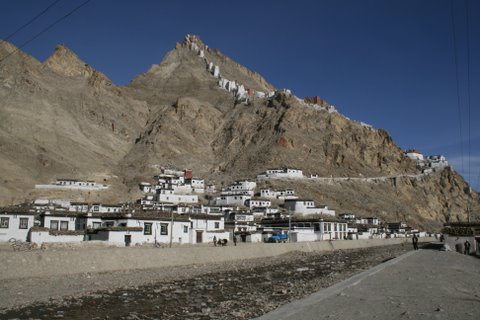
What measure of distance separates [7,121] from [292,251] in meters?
119

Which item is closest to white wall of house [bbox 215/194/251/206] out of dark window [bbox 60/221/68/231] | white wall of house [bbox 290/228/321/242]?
white wall of house [bbox 290/228/321/242]

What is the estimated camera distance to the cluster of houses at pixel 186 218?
5169cm

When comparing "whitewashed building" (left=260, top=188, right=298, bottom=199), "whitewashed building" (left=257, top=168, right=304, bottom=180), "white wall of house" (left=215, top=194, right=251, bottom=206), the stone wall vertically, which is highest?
"whitewashed building" (left=257, top=168, right=304, bottom=180)

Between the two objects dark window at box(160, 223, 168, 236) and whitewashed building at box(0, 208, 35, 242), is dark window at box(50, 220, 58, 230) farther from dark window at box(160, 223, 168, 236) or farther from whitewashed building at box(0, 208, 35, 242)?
dark window at box(160, 223, 168, 236)

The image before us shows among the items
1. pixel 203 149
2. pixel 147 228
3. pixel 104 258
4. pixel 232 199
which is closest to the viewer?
pixel 104 258

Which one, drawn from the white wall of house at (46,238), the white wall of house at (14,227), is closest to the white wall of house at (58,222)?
the white wall of house at (14,227)

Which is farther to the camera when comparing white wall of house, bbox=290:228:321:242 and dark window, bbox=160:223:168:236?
white wall of house, bbox=290:228:321:242

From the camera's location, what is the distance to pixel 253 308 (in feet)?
54.9

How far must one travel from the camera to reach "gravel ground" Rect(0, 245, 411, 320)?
53.4 feet

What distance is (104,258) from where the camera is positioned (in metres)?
30.4

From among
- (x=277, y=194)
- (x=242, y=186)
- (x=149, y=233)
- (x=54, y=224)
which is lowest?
(x=149, y=233)

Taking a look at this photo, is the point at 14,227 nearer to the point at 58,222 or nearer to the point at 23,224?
the point at 23,224

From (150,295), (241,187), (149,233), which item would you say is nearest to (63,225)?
(149,233)

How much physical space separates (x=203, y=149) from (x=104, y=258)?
511 feet
